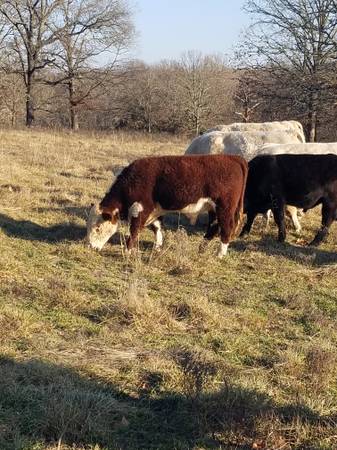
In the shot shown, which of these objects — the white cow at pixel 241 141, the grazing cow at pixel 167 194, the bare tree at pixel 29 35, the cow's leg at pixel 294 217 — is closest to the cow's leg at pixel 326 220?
the cow's leg at pixel 294 217

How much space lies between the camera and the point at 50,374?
14.3 feet

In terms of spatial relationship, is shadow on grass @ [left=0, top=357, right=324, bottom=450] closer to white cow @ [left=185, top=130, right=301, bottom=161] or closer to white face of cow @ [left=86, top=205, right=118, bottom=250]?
white face of cow @ [left=86, top=205, right=118, bottom=250]

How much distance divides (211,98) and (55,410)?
4046 centimetres

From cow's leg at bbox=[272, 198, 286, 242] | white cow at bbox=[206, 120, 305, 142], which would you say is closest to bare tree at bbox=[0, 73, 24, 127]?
white cow at bbox=[206, 120, 305, 142]

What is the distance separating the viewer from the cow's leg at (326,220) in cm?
962

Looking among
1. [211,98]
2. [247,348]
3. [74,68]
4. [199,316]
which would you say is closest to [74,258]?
[199,316]

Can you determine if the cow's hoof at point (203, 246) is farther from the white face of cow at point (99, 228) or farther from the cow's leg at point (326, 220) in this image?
the cow's leg at point (326, 220)

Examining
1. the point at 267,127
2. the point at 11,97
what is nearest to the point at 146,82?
the point at 11,97

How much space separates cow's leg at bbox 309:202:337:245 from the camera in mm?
9617

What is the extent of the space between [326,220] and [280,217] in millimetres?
771

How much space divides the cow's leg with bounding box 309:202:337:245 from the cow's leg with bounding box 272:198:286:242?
50cm

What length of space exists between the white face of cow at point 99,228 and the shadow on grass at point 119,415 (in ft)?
13.7

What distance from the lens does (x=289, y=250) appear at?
9.14m

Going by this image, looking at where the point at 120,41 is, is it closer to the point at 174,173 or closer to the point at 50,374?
the point at 174,173
